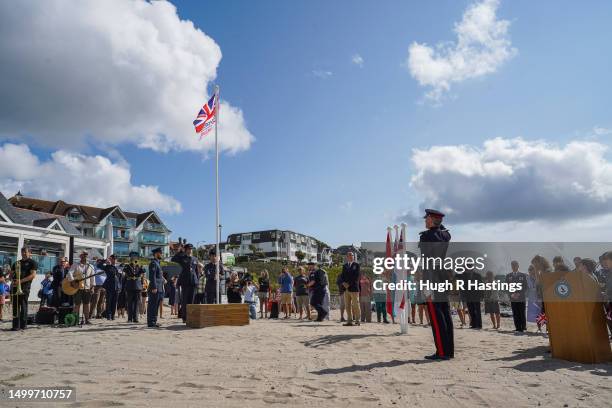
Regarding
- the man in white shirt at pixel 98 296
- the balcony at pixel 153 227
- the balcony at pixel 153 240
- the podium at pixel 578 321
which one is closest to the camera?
the podium at pixel 578 321

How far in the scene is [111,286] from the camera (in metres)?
13.5

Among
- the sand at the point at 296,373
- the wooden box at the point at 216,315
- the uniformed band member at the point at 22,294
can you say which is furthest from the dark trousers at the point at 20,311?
the wooden box at the point at 216,315

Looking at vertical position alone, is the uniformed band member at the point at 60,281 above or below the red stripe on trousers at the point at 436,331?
above

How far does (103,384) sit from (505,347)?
6258 millimetres

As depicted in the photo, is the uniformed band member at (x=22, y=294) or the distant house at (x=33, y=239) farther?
the distant house at (x=33, y=239)

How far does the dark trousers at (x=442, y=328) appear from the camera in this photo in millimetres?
6031

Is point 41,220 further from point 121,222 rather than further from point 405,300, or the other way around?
point 121,222

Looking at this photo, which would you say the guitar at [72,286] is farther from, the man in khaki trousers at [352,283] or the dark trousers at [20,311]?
the man in khaki trousers at [352,283]

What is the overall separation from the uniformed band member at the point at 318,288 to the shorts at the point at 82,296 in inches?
261

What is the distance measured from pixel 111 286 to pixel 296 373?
10.5 meters

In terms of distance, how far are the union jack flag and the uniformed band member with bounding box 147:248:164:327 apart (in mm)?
4062

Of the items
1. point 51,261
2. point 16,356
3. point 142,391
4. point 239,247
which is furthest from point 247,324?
Answer: point 239,247

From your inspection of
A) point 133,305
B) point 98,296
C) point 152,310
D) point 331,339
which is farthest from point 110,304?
point 331,339

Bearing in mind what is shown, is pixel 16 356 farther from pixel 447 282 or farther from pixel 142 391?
pixel 447 282
